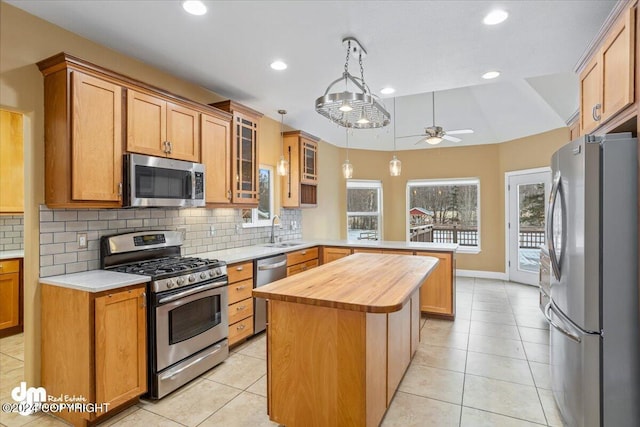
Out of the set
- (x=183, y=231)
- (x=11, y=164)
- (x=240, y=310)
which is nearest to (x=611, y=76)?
(x=240, y=310)

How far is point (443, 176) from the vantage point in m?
7.06

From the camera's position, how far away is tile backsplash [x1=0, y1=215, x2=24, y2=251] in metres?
3.89

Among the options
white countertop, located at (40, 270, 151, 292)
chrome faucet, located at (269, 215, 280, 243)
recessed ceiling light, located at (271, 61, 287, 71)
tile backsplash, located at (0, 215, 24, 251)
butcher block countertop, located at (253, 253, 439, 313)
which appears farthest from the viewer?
chrome faucet, located at (269, 215, 280, 243)

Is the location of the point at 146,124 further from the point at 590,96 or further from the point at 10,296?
the point at 590,96

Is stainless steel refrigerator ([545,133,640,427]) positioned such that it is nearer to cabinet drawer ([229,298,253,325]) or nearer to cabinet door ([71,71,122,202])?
cabinet drawer ([229,298,253,325])

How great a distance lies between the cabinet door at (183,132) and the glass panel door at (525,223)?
18.4 ft

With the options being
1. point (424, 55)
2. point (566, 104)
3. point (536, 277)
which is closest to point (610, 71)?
point (424, 55)

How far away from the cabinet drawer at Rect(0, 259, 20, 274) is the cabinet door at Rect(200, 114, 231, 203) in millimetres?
2284

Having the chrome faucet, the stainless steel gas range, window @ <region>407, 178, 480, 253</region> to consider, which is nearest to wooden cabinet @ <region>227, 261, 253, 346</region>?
the stainless steel gas range

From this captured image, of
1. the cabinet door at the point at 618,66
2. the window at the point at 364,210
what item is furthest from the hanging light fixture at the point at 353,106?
the window at the point at 364,210

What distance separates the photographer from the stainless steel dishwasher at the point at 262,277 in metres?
3.72

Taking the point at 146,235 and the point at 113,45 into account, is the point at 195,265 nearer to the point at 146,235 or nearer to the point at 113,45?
the point at 146,235

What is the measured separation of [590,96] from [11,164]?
591 cm

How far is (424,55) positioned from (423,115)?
11.4 ft
